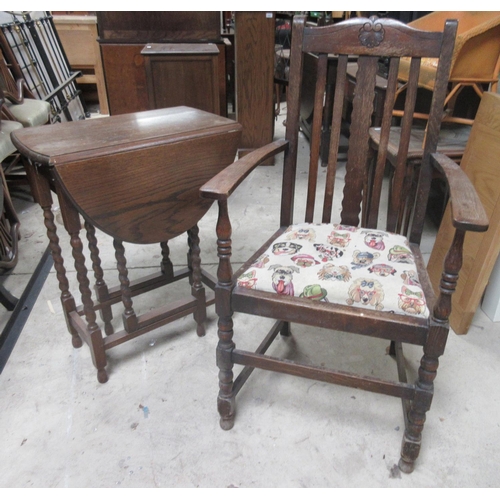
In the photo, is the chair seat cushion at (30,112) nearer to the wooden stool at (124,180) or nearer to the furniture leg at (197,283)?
the wooden stool at (124,180)

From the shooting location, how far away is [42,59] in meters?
4.14

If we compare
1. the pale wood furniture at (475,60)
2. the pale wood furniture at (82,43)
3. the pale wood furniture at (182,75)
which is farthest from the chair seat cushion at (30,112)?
the pale wood furniture at (475,60)

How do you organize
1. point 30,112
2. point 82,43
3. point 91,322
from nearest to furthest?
point 91,322 < point 30,112 < point 82,43

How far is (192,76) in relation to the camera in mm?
2680

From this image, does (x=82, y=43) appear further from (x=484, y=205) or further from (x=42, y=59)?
(x=484, y=205)

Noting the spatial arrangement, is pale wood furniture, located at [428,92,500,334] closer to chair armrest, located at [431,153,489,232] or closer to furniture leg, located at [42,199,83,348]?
chair armrest, located at [431,153,489,232]

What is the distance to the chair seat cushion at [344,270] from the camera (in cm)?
110

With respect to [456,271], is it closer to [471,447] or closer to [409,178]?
[471,447]

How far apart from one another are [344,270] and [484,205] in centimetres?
81

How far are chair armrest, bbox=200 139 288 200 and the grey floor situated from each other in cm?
77

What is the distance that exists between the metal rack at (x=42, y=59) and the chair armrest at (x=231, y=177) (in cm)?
296

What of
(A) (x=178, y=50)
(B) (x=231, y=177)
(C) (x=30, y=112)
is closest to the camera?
(B) (x=231, y=177)

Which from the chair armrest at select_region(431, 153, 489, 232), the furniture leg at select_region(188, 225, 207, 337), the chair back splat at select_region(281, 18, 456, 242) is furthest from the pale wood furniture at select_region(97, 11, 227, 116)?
the chair armrest at select_region(431, 153, 489, 232)

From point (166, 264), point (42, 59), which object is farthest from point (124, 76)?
point (166, 264)
